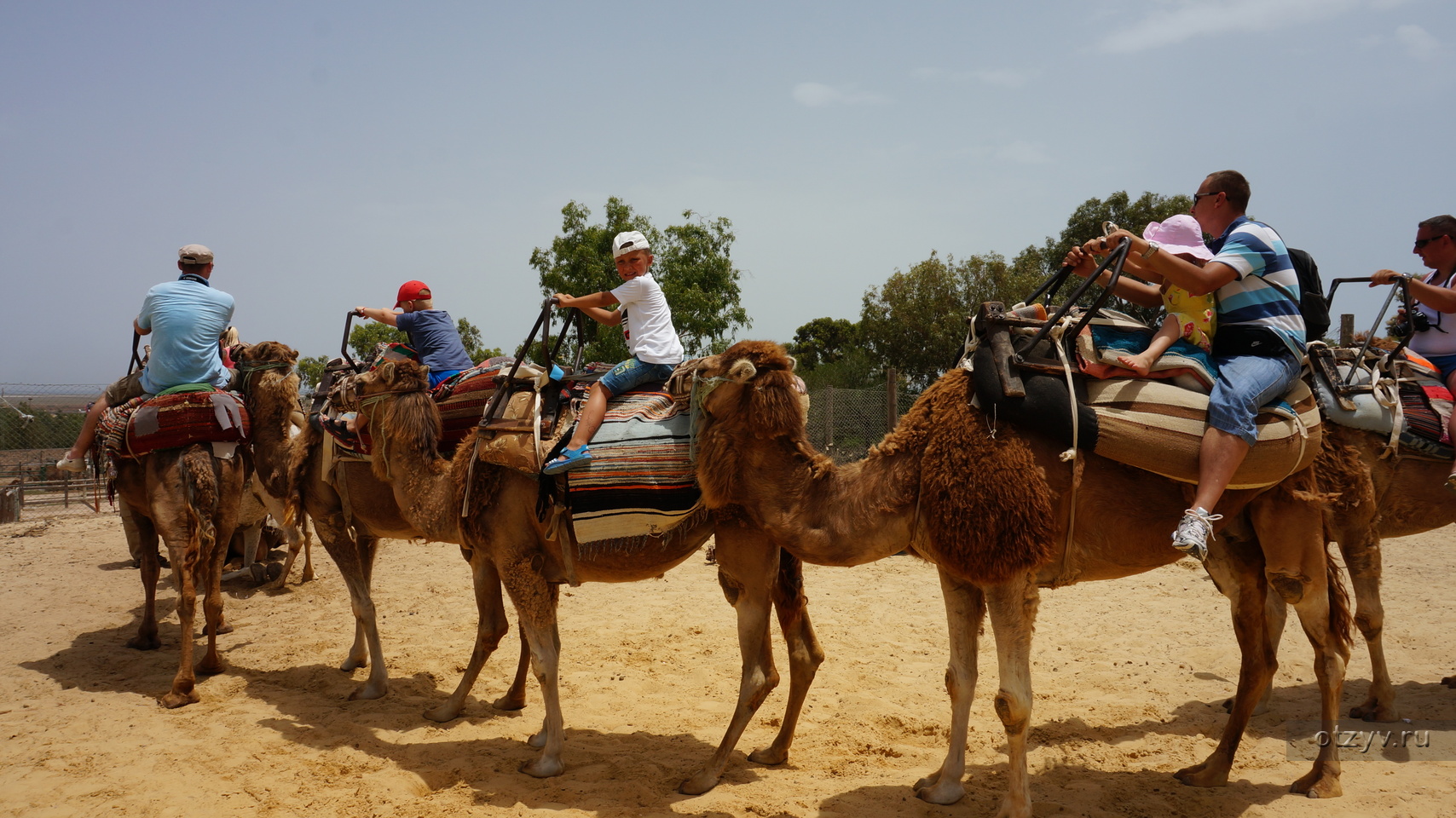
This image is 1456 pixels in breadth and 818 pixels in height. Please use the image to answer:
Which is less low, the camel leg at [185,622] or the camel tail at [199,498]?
the camel tail at [199,498]

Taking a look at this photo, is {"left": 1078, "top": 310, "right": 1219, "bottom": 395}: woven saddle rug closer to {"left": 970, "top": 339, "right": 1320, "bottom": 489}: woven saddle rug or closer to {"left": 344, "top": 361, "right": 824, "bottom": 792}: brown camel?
{"left": 970, "top": 339, "right": 1320, "bottom": 489}: woven saddle rug

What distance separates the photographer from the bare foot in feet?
13.3

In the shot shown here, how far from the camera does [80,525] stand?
45.5ft

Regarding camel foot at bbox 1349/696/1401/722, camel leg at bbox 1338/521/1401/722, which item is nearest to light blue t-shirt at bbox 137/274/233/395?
camel leg at bbox 1338/521/1401/722

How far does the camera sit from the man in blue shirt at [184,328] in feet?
22.5

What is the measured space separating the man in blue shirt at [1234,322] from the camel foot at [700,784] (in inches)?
106

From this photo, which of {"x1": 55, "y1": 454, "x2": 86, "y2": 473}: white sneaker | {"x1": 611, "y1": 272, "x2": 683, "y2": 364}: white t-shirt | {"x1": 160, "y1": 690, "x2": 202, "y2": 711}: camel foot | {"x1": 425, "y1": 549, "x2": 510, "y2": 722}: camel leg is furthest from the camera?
{"x1": 55, "y1": 454, "x2": 86, "y2": 473}: white sneaker

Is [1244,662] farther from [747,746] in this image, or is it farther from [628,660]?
[628,660]

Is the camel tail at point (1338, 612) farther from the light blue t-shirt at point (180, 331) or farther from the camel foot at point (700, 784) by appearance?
the light blue t-shirt at point (180, 331)

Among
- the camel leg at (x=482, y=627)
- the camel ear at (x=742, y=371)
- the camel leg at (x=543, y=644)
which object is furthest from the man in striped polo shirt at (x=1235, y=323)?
the camel leg at (x=482, y=627)

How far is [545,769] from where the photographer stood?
4.95 m

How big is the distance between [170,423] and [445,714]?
3247mm

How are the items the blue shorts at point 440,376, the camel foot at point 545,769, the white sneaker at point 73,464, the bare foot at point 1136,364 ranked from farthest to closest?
the white sneaker at point 73,464 < the blue shorts at point 440,376 < the camel foot at point 545,769 < the bare foot at point 1136,364

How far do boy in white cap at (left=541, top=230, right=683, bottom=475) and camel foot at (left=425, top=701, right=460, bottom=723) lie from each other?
2.50 m
